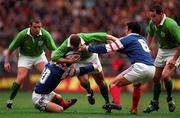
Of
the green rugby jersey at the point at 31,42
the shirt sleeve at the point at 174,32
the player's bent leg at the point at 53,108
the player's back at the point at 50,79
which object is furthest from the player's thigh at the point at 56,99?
the shirt sleeve at the point at 174,32

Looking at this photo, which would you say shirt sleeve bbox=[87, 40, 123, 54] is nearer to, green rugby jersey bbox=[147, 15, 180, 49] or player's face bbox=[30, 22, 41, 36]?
green rugby jersey bbox=[147, 15, 180, 49]

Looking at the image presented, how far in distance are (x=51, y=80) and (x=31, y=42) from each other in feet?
9.32

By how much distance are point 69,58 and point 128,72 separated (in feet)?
4.49

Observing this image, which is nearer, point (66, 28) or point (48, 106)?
point (48, 106)

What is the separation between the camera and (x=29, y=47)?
1783 centimetres

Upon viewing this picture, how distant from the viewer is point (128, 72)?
14.7m

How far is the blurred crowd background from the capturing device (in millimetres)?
28266

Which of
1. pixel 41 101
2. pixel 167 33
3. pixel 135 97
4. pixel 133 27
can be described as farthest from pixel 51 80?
pixel 167 33

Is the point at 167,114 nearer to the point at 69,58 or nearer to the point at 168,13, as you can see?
the point at 69,58

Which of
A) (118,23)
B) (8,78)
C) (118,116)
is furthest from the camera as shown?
(118,23)

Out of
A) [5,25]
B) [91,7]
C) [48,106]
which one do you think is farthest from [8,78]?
[48,106]

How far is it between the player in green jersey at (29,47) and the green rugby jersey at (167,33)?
114 inches

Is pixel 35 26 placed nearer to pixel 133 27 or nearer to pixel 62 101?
pixel 62 101

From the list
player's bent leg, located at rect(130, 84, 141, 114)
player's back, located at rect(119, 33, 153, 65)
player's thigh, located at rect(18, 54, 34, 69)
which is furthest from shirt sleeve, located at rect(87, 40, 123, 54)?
player's thigh, located at rect(18, 54, 34, 69)
